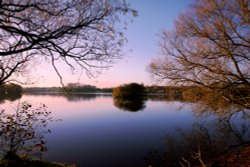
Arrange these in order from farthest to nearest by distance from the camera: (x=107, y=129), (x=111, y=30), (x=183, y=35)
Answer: (x=107, y=129) → (x=183, y=35) → (x=111, y=30)

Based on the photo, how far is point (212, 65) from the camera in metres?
12.3

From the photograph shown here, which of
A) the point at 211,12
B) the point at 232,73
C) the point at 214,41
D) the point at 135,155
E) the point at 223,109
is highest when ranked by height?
the point at 211,12

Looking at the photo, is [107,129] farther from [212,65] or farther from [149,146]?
[212,65]

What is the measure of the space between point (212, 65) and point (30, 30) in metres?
8.80

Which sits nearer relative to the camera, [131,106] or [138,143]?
[138,143]

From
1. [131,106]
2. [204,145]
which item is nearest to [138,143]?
[204,145]

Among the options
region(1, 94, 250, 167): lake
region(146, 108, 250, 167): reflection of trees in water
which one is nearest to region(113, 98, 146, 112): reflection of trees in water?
region(1, 94, 250, 167): lake

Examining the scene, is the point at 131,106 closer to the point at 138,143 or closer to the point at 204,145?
the point at 138,143

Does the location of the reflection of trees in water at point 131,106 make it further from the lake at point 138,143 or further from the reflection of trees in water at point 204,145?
the reflection of trees in water at point 204,145

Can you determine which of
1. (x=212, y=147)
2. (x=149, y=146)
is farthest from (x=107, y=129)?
(x=212, y=147)

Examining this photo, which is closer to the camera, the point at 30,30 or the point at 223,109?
the point at 30,30

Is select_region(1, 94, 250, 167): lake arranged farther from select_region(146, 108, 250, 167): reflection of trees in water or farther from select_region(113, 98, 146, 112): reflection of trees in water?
select_region(113, 98, 146, 112): reflection of trees in water

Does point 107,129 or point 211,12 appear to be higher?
point 211,12

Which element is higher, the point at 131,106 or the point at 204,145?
the point at 131,106
